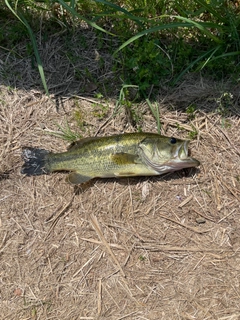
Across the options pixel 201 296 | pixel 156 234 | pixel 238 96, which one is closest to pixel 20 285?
pixel 156 234

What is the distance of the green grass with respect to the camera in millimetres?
4285

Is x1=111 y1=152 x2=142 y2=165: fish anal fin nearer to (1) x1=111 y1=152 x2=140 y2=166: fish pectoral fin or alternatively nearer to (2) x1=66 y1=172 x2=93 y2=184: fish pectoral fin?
(1) x1=111 y1=152 x2=140 y2=166: fish pectoral fin

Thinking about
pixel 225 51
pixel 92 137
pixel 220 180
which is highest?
pixel 225 51

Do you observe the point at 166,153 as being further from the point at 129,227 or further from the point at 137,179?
the point at 129,227

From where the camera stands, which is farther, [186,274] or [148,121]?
[148,121]

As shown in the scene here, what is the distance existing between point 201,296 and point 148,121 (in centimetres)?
211

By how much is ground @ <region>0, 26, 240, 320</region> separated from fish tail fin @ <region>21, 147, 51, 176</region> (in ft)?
0.36

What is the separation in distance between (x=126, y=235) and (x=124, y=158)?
93cm

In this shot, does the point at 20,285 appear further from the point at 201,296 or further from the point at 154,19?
the point at 154,19

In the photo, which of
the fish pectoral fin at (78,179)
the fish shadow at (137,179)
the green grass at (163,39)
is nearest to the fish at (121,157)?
the fish pectoral fin at (78,179)

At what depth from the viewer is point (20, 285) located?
14.3 ft

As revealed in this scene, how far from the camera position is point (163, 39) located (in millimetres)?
4566

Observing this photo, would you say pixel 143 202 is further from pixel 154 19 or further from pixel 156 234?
pixel 154 19

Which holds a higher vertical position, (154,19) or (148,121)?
(154,19)
